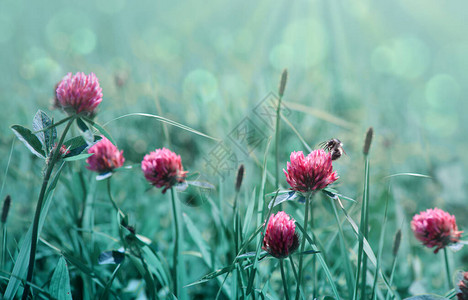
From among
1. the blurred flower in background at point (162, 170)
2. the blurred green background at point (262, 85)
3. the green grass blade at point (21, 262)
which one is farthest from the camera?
the blurred green background at point (262, 85)

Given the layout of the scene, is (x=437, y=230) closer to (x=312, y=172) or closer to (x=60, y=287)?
(x=312, y=172)

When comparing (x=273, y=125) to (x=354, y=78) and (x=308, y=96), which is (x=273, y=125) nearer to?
(x=308, y=96)

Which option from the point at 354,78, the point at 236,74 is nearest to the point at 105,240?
the point at 236,74

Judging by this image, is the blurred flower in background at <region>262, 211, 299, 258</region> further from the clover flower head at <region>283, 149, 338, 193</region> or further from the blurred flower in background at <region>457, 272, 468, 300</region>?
the blurred flower in background at <region>457, 272, 468, 300</region>

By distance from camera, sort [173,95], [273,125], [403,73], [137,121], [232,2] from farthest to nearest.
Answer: [232,2] < [403,73] < [173,95] < [137,121] < [273,125]

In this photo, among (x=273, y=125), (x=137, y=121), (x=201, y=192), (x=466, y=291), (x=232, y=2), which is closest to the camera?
(x=466, y=291)

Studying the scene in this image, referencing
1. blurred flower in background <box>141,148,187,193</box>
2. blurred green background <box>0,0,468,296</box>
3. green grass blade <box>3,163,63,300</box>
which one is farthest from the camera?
blurred green background <box>0,0,468,296</box>

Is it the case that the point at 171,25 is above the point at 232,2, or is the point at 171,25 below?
below

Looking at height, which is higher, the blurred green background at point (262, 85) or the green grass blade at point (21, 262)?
the blurred green background at point (262, 85)

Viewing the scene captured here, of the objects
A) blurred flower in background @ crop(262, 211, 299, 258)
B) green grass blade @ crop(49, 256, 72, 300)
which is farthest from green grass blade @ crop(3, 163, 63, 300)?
blurred flower in background @ crop(262, 211, 299, 258)

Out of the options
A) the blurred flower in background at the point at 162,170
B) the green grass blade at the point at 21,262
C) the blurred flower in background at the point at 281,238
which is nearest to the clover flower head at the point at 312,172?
the blurred flower in background at the point at 281,238

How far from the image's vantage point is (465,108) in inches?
156

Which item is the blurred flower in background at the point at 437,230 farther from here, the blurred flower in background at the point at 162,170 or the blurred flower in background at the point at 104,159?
the blurred flower in background at the point at 104,159

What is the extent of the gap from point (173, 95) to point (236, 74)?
0.53 meters
